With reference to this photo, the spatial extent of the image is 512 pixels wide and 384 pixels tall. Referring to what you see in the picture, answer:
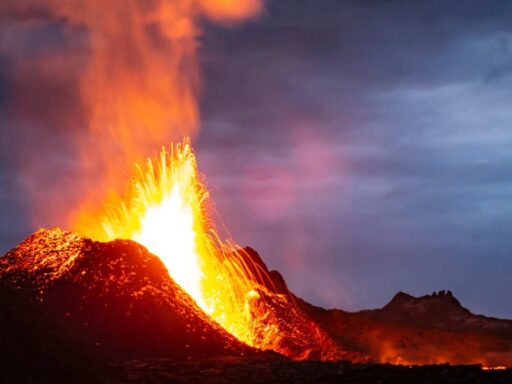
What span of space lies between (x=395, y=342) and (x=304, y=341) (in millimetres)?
38319

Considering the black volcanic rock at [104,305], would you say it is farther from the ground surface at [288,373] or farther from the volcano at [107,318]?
the ground surface at [288,373]

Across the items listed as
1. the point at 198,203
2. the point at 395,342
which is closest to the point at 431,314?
the point at 395,342

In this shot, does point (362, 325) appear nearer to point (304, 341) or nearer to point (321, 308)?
point (321, 308)

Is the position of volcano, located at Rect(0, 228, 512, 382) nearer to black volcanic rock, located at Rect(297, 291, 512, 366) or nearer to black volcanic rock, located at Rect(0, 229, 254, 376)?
black volcanic rock, located at Rect(0, 229, 254, 376)

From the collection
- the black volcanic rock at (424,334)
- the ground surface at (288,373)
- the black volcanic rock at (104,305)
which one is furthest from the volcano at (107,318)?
the black volcanic rock at (424,334)

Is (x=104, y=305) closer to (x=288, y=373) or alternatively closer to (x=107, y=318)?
(x=107, y=318)

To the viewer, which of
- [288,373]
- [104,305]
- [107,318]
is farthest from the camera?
[104,305]

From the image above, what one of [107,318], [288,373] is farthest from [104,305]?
[288,373]

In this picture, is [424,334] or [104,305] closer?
[104,305]

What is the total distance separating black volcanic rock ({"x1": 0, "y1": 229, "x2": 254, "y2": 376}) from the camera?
45.6 m

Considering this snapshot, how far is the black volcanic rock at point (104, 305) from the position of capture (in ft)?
150

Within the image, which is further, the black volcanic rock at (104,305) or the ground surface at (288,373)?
the black volcanic rock at (104,305)

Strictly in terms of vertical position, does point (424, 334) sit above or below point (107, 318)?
above

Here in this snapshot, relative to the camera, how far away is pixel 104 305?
165 ft
